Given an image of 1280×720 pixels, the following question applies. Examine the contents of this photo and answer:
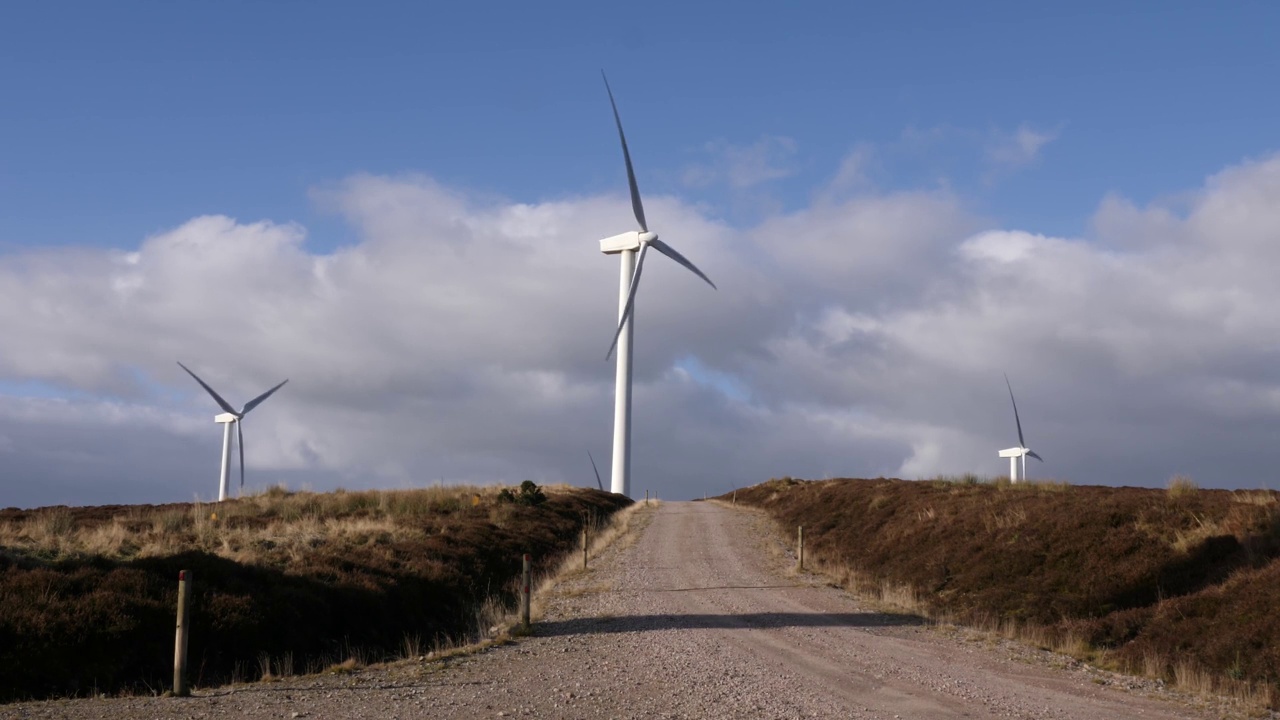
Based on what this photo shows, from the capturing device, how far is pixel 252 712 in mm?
11914

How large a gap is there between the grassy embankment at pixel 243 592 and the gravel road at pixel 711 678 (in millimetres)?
2422

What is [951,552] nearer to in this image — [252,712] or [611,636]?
[611,636]

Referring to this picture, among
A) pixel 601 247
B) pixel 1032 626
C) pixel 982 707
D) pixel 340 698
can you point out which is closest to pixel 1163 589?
pixel 1032 626

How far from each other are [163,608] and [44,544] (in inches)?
379

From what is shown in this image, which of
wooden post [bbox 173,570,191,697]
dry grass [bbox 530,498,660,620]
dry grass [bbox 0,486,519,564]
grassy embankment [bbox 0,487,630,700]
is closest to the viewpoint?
wooden post [bbox 173,570,191,697]

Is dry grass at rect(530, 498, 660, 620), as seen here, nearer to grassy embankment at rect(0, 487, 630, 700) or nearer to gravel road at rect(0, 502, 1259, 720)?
grassy embankment at rect(0, 487, 630, 700)

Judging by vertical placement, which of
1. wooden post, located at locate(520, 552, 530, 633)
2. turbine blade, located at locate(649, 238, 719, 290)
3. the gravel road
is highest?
turbine blade, located at locate(649, 238, 719, 290)

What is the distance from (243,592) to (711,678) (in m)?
11.3

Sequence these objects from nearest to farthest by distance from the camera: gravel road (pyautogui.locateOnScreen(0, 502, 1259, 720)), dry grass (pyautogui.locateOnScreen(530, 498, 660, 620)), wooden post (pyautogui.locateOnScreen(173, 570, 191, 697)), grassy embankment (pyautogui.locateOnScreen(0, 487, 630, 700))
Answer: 1. gravel road (pyautogui.locateOnScreen(0, 502, 1259, 720))
2. wooden post (pyautogui.locateOnScreen(173, 570, 191, 697))
3. grassy embankment (pyautogui.locateOnScreen(0, 487, 630, 700))
4. dry grass (pyautogui.locateOnScreen(530, 498, 660, 620))

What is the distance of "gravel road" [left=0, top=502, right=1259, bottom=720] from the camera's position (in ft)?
40.2

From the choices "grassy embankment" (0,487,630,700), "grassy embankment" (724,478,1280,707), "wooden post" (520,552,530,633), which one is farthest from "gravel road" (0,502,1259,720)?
"grassy embankment" (0,487,630,700)

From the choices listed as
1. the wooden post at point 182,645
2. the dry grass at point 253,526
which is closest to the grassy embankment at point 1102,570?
the wooden post at point 182,645

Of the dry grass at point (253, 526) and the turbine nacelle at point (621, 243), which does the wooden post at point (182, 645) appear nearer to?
the dry grass at point (253, 526)

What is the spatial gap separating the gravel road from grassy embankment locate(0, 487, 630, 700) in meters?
2.42
